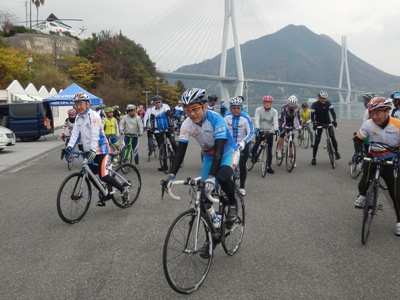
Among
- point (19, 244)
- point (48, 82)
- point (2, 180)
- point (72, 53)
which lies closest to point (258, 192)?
Answer: point (19, 244)

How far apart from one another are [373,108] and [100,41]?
74.5 metres

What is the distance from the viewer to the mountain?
247 feet

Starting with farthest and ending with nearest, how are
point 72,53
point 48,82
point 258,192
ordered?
1. point 72,53
2. point 48,82
3. point 258,192

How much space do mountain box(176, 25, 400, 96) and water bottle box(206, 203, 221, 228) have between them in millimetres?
69311

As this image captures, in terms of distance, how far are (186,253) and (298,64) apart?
121m

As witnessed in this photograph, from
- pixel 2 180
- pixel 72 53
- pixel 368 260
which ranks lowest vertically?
pixel 2 180

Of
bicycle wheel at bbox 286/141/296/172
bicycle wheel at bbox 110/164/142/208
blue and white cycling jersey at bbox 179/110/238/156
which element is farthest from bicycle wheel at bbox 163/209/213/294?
bicycle wheel at bbox 286/141/296/172

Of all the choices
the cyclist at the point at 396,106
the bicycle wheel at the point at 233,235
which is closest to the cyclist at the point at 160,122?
the cyclist at the point at 396,106

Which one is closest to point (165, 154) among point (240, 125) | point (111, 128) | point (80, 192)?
point (111, 128)

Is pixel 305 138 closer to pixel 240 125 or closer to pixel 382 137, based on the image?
pixel 240 125

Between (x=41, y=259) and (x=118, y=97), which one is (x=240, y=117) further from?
(x=118, y=97)

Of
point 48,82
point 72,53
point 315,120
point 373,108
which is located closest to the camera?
point 373,108

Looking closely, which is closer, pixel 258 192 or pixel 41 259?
pixel 41 259

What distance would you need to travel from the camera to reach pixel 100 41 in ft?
242
